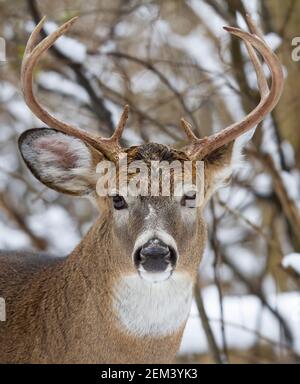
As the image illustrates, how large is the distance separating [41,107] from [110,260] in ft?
2.38

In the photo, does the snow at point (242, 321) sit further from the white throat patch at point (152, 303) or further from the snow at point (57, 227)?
the white throat patch at point (152, 303)

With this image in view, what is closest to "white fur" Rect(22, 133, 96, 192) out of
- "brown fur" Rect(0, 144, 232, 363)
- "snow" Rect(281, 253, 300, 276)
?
"brown fur" Rect(0, 144, 232, 363)

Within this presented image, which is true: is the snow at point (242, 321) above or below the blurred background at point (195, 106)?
below

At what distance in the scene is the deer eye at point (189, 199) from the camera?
426 centimetres

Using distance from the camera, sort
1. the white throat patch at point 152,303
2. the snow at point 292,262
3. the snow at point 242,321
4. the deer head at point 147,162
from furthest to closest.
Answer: the snow at point 242,321 → the snow at point 292,262 → the white throat patch at point 152,303 → the deer head at point 147,162

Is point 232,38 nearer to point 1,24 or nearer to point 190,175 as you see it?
point 1,24

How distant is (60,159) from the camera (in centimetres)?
459

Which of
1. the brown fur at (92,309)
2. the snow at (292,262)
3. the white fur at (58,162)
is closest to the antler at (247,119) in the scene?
the brown fur at (92,309)

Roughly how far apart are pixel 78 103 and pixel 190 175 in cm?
332

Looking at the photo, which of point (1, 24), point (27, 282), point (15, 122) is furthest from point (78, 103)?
point (27, 282)

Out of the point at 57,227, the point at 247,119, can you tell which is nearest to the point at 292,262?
the point at 247,119

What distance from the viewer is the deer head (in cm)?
402

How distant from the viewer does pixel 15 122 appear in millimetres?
8773

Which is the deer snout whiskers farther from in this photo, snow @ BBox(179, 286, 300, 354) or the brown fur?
snow @ BBox(179, 286, 300, 354)
